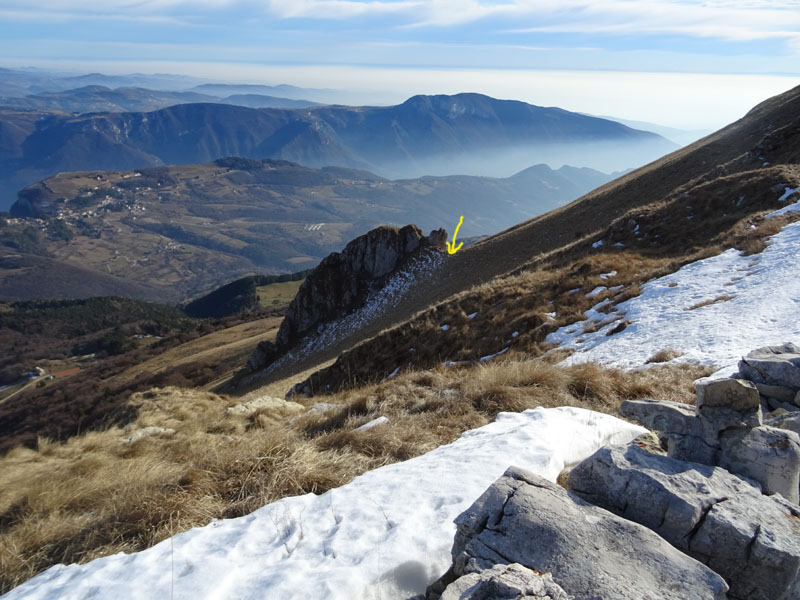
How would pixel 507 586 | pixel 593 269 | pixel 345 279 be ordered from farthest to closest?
pixel 345 279 < pixel 593 269 < pixel 507 586

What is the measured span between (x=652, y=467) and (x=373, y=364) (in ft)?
59.4

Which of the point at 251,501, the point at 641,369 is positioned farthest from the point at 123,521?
the point at 641,369

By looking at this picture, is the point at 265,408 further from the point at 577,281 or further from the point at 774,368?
the point at 577,281

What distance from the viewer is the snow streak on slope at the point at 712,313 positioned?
34.6 feet

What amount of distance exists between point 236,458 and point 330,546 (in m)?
2.39

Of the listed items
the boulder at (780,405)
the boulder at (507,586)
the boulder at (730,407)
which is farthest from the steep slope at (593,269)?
the boulder at (507,586)

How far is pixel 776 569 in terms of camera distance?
354 centimetres

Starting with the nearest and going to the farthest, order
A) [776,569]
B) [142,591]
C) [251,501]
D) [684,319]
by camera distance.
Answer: [776,569] → [142,591] → [251,501] → [684,319]

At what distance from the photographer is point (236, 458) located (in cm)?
643

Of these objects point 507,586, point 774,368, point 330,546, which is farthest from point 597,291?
point 507,586

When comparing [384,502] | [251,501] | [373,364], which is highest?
[384,502]

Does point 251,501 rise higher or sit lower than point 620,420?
lower

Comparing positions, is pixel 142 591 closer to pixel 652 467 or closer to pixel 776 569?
pixel 652 467

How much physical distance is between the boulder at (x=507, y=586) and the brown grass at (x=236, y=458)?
3082mm
